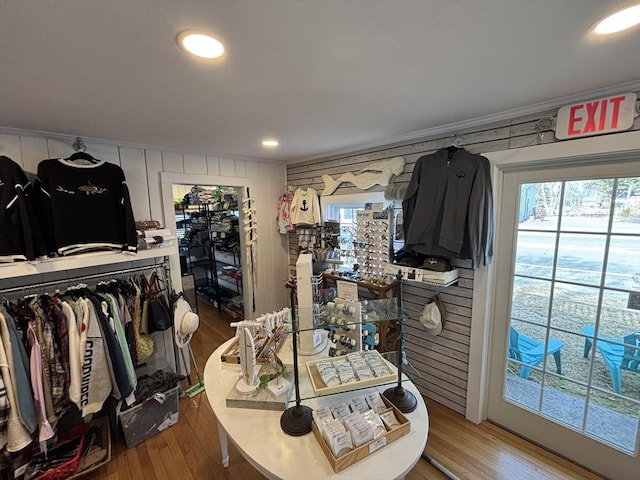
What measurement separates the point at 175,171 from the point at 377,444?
2767 mm

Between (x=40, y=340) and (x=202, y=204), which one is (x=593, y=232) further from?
(x=202, y=204)

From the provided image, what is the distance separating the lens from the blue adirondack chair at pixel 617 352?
61.9 inches

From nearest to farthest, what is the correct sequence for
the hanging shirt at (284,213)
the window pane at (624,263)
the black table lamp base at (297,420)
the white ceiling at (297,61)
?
the white ceiling at (297,61) < the black table lamp base at (297,420) < the window pane at (624,263) < the hanging shirt at (284,213)

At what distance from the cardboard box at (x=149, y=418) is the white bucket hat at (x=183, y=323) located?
415 mm

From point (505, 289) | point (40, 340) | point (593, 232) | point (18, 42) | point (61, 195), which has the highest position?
point (18, 42)

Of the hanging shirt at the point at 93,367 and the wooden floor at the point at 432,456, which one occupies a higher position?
the hanging shirt at the point at 93,367

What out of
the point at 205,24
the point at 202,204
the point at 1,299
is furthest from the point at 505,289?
the point at 202,204

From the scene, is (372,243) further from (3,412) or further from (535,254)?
(3,412)

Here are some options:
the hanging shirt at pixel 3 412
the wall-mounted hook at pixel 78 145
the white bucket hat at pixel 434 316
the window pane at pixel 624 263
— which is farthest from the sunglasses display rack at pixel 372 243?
the hanging shirt at pixel 3 412

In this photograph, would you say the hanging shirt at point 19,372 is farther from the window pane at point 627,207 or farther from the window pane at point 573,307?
the window pane at point 627,207

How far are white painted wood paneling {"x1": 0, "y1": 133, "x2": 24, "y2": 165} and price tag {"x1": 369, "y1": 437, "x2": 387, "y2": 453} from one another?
9.33 feet

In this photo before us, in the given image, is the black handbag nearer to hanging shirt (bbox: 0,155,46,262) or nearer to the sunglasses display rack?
hanging shirt (bbox: 0,155,46,262)

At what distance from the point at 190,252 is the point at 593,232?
543cm

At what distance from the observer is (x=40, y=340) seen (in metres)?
1.69
